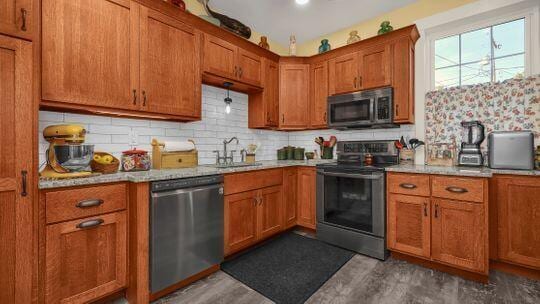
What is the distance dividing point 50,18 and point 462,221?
3528 millimetres

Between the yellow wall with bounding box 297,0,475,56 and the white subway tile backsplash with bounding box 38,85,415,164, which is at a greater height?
the yellow wall with bounding box 297,0,475,56

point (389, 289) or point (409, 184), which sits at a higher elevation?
point (409, 184)

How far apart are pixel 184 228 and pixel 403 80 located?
2.76 metres

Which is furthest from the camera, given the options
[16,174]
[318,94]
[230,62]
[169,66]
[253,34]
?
[253,34]

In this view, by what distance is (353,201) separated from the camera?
105 inches

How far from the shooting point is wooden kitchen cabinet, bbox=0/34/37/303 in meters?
1.32

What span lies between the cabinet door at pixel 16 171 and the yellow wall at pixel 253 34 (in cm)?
181

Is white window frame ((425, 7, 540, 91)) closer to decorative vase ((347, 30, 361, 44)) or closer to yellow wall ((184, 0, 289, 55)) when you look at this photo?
decorative vase ((347, 30, 361, 44))

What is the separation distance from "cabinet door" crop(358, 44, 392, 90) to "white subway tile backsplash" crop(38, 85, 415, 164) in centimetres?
65

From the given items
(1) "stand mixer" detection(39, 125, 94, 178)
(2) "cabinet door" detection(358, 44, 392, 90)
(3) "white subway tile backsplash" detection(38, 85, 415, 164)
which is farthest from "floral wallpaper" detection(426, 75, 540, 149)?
(1) "stand mixer" detection(39, 125, 94, 178)

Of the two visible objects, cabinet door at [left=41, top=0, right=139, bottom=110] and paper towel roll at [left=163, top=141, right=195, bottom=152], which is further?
paper towel roll at [left=163, top=141, right=195, bottom=152]

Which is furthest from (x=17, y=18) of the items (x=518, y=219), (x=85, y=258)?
(x=518, y=219)

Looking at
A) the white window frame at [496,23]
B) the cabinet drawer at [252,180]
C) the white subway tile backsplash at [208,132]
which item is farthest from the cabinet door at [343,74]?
the cabinet drawer at [252,180]

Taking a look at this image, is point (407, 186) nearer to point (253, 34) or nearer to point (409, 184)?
point (409, 184)
